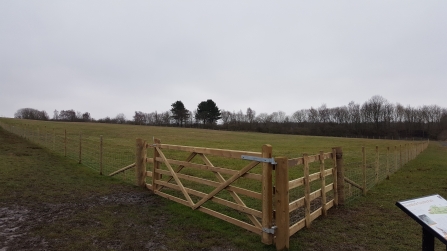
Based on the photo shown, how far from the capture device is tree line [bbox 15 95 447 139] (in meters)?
93.8

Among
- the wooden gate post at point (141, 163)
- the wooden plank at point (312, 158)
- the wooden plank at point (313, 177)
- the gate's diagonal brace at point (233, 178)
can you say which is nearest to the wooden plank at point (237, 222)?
the gate's diagonal brace at point (233, 178)

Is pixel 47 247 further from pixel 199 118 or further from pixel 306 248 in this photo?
pixel 199 118

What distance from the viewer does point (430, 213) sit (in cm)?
304

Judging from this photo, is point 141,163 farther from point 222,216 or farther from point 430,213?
point 430,213

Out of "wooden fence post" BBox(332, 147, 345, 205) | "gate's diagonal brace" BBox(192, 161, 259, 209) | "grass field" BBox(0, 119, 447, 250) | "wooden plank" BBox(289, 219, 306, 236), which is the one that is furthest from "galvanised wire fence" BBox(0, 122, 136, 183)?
"wooden fence post" BBox(332, 147, 345, 205)

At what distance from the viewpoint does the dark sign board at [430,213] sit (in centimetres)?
281

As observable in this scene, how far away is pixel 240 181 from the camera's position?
9656 millimetres

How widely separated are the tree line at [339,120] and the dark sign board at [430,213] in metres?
87.9

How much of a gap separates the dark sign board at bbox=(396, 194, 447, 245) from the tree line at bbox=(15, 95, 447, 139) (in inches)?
3459

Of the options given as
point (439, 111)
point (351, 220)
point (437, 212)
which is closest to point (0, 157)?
point (351, 220)

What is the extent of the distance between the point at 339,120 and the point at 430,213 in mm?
115016

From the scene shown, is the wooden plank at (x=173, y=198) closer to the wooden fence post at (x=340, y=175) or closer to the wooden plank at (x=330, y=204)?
the wooden plank at (x=330, y=204)

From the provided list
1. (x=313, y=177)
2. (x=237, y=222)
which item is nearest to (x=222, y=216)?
(x=237, y=222)

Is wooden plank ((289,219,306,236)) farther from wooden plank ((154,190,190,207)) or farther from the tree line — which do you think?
the tree line
